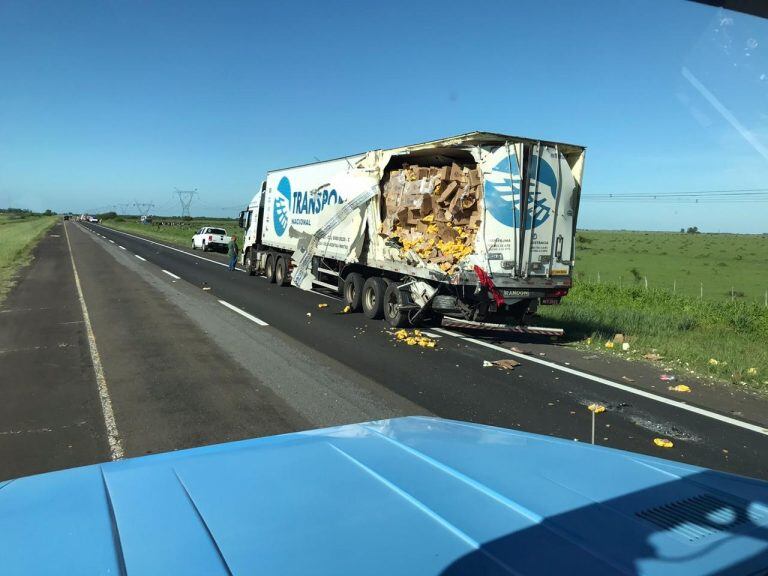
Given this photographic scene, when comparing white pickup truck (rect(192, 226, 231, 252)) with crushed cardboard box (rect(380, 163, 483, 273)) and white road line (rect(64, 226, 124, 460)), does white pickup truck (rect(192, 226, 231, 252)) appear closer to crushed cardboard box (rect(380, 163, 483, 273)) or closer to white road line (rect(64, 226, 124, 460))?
white road line (rect(64, 226, 124, 460))

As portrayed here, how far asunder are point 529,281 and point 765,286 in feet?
89.8

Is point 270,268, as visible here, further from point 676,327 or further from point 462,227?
point 676,327

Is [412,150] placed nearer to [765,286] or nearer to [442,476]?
[442,476]

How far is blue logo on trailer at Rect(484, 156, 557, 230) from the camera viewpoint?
33.2ft

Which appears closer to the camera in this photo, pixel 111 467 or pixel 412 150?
pixel 111 467

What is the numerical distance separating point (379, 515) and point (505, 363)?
740 cm

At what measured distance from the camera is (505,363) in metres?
9.02

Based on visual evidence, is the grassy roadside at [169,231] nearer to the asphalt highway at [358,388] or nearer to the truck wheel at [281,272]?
the truck wheel at [281,272]

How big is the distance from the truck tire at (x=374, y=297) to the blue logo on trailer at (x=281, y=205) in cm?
641

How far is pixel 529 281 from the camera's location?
35.4 feet

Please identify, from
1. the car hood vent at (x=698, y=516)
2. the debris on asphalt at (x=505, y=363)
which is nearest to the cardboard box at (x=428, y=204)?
the debris on asphalt at (x=505, y=363)

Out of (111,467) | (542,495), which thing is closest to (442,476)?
(542,495)

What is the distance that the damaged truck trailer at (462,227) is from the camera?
10305 mm

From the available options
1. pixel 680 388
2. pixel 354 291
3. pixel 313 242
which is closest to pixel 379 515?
pixel 680 388
